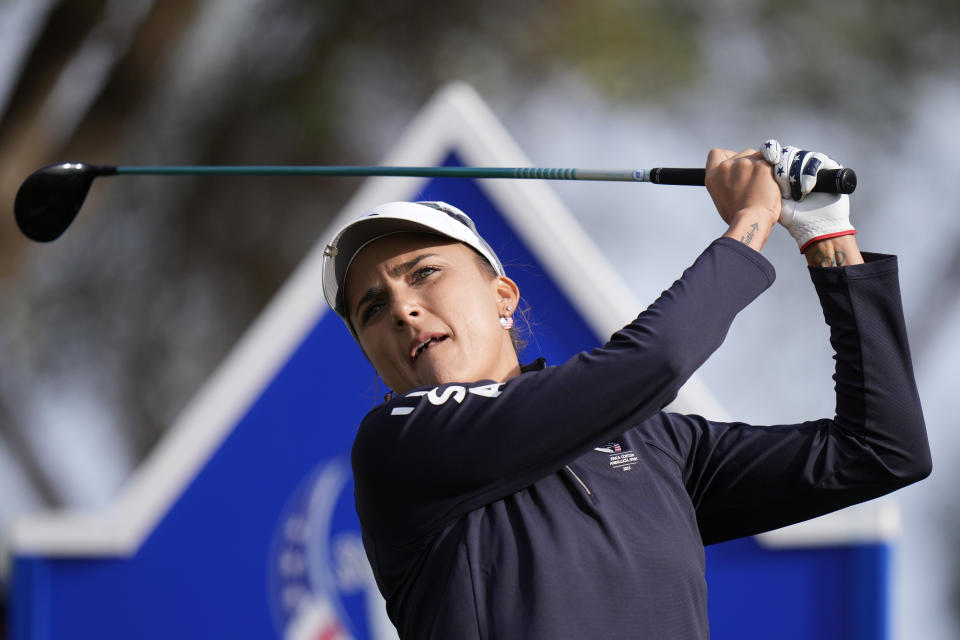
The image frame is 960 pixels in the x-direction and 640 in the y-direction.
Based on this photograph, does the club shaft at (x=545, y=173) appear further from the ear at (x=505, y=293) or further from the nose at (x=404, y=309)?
the nose at (x=404, y=309)

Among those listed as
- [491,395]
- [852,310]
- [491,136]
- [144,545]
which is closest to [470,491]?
[491,395]

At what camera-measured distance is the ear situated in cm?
267

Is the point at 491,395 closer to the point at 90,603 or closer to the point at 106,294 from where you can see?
the point at 90,603

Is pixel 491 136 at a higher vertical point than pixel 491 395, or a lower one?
higher

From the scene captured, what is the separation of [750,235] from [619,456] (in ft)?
1.49

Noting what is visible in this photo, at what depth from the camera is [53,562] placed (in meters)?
4.82

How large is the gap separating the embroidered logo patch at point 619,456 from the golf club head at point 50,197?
1940mm

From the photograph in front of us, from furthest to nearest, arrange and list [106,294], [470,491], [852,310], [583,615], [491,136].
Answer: [106,294]
[491,136]
[852,310]
[470,491]
[583,615]

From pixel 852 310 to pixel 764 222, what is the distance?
0.85 feet

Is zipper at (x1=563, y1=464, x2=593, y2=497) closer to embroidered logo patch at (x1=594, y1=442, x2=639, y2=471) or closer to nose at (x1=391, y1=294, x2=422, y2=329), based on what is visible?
embroidered logo patch at (x1=594, y1=442, x2=639, y2=471)

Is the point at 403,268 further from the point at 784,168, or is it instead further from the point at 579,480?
the point at 784,168

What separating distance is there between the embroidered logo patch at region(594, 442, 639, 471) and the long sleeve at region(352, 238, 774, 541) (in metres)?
0.14

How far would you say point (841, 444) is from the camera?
7.83ft

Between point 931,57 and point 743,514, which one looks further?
point 931,57
